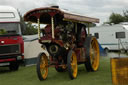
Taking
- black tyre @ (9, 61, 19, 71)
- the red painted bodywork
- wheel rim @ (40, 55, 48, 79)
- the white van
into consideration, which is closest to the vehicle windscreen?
the red painted bodywork

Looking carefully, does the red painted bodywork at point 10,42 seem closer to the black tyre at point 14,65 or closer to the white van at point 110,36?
the black tyre at point 14,65

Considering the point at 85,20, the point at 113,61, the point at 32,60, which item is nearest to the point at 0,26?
the point at 32,60

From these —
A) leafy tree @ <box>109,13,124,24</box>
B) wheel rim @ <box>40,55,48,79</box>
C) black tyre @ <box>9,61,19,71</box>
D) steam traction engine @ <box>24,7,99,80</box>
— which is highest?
leafy tree @ <box>109,13,124,24</box>

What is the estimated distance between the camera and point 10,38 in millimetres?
11336

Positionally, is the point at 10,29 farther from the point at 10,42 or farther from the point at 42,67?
the point at 42,67

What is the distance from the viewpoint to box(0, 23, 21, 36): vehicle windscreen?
452 inches

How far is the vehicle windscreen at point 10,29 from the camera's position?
11492 mm

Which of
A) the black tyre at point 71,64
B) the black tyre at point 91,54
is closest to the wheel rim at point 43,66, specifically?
the black tyre at point 71,64

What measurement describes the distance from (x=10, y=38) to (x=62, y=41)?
11.9 feet

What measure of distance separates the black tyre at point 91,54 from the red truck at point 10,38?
348 cm

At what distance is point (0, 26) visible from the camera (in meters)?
11.6

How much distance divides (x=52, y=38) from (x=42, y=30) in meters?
1.00

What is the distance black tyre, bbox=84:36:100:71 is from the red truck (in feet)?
11.4

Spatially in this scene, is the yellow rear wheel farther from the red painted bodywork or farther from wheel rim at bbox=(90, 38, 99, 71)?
the red painted bodywork
